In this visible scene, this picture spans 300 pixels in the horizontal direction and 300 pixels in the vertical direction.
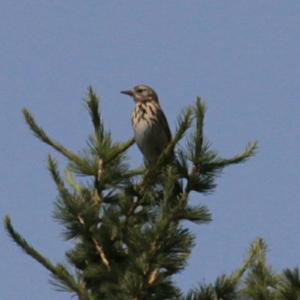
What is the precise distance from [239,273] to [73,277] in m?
0.99

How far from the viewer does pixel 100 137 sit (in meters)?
5.77

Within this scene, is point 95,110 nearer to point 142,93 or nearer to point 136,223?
point 136,223

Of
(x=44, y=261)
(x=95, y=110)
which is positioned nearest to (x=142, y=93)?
(x=95, y=110)

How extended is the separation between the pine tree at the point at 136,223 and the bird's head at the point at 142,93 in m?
3.71

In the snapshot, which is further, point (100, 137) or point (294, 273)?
point (100, 137)

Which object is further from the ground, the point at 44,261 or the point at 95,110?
the point at 95,110

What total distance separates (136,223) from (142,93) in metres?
4.55

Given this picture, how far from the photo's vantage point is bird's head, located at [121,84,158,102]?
981 centimetres

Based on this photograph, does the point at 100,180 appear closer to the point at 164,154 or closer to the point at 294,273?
the point at 164,154

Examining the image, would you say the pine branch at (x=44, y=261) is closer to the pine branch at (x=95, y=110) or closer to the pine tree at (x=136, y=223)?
the pine tree at (x=136, y=223)

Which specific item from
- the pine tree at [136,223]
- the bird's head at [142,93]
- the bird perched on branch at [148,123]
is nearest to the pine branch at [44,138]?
the pine tree at [136,223]

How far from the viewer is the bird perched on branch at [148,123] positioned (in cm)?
889

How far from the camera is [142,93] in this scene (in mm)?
9984

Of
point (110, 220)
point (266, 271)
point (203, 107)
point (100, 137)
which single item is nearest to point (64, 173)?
point (100, 137)
